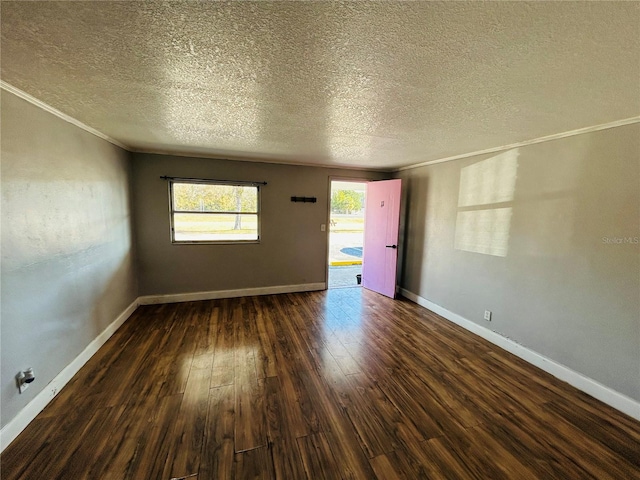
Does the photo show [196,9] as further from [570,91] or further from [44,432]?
[44,432]

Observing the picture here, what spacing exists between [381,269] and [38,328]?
14.0 ft

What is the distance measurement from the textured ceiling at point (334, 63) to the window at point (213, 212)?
163 cm

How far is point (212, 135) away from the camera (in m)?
2.83

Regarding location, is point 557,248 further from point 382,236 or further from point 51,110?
point 51,110

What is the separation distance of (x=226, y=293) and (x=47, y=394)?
245cm

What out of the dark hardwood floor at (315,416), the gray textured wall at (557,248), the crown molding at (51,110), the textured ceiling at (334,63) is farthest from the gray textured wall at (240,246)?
the gray textured wall at (557,248)

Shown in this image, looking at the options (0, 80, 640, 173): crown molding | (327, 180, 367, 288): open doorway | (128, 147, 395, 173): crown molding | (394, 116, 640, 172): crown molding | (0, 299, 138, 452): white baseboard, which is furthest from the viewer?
(327, 180, 367, 288): open doorway

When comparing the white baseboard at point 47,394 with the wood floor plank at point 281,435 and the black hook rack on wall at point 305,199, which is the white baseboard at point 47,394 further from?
the black hook rack on wall at point 305,199

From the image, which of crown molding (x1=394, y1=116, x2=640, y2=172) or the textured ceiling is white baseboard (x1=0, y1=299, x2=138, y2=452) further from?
crown molding (x1=394, y1=116, x2=640, y2=172)

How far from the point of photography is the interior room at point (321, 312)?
1.16 meters

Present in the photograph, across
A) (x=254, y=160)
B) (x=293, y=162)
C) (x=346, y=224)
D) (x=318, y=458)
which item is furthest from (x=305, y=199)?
(x=346, y=224)

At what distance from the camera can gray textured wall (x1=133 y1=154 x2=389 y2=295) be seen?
3834 millimetres

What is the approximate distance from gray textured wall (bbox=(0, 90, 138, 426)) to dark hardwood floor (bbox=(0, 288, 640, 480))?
0.40m

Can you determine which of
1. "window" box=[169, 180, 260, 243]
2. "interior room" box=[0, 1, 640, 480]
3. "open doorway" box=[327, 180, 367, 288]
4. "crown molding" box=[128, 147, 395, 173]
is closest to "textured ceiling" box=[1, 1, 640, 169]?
"interior room" box=[0, 1, 640, 480]
